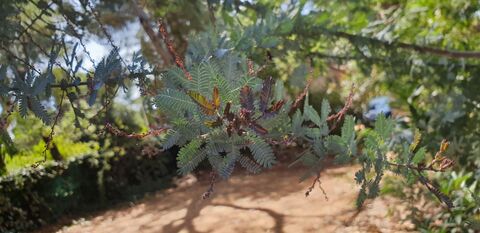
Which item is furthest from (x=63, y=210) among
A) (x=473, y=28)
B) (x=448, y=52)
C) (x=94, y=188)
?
(x=473, y=28)

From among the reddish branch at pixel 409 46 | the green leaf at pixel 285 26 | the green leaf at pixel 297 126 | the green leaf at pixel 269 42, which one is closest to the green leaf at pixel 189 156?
the green leaf at pixel 297 126

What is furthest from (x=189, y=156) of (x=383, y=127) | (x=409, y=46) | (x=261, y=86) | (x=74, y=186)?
(x=74, y=186)

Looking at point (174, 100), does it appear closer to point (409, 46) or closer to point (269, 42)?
point (269, 42)

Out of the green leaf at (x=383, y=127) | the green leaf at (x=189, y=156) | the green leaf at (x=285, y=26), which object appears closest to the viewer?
the green leaf at (x=189, y=156)

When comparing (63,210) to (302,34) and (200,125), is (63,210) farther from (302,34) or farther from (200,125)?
(200,125)

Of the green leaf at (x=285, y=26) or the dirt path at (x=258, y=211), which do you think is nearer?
the green leaf at (x=285, y=26)

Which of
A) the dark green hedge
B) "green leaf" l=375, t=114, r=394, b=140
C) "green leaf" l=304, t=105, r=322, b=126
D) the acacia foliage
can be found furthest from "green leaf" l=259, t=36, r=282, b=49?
the dark green hedge

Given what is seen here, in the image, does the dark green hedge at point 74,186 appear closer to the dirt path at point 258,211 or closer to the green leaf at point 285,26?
the dirt path at point 258,211
